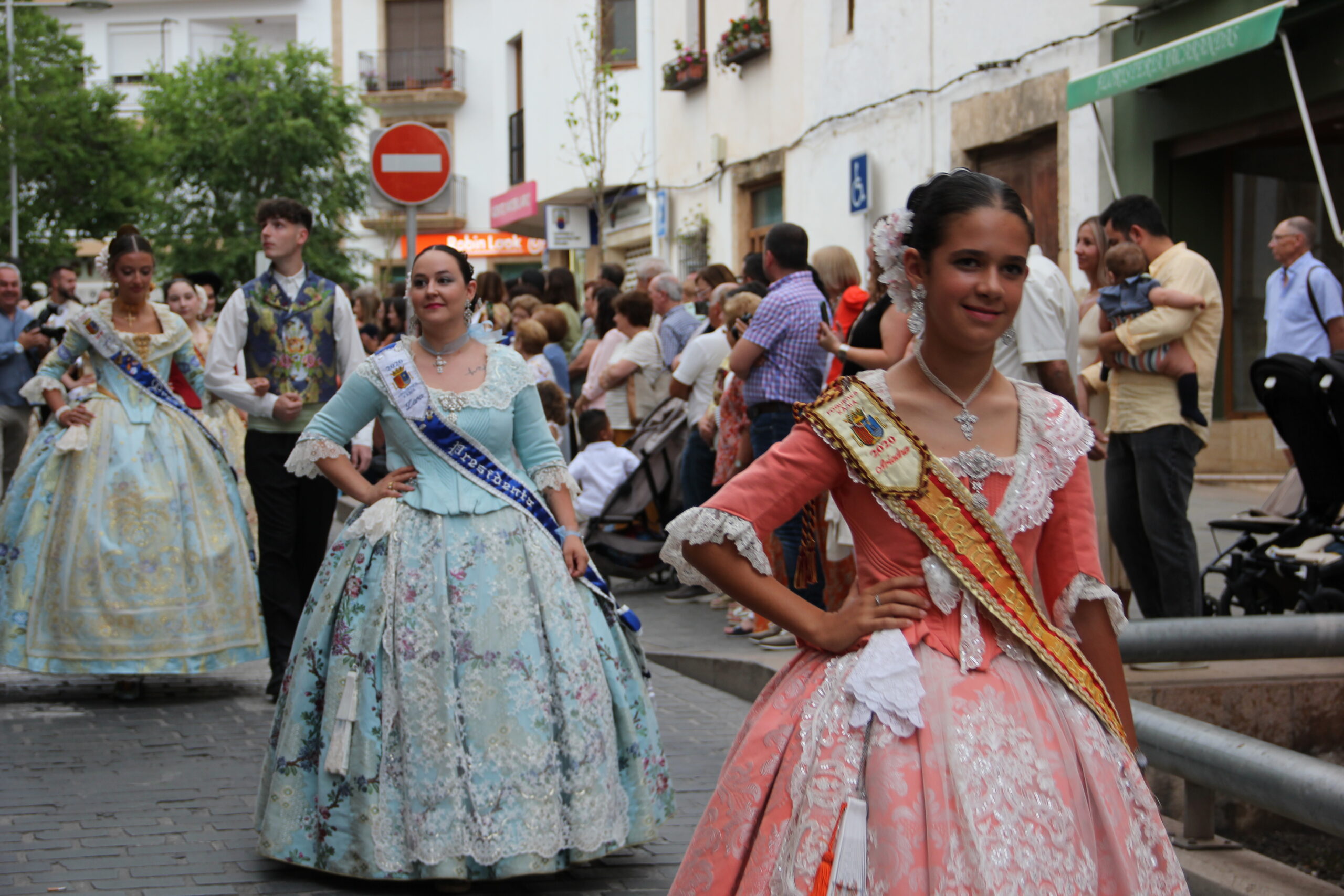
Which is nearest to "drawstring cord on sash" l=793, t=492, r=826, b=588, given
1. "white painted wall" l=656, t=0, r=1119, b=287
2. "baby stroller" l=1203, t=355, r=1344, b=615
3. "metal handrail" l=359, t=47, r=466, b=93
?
"baby stroller" l=1203, t=355, r=1344, b=615

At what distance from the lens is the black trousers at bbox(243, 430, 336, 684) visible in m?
6.99

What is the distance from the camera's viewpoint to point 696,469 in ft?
31.7

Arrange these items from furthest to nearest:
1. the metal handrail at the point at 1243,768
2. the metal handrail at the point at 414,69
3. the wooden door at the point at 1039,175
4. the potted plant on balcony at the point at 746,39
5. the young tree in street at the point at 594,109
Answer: the metal handrail at the point at 414,69, the young tree in street at the point at 594,109, the potted plant on balcony at the point at 746,39, the wooden door at the point at 1039,175, the metal handrail at the point at 1243,768

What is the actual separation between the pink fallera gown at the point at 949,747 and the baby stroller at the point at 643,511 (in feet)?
24.1

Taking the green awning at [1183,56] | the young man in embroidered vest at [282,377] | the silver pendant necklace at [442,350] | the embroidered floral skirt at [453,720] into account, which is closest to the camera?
the embroidered floral skirt at [453,720]

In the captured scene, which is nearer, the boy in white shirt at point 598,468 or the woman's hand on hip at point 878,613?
the woman's hand on hip at point 878,613

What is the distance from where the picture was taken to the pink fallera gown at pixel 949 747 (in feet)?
8.07

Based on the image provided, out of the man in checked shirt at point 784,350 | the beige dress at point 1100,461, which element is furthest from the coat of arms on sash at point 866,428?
the man in checked shirt at point 784,350

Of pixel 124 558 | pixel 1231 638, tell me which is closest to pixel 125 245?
pixel 124 558

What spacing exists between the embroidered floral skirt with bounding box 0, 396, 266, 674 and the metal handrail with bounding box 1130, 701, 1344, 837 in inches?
175

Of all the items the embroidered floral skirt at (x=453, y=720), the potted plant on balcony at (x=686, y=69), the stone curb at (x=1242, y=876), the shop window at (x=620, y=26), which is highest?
the shop window at (x=620, y=26)

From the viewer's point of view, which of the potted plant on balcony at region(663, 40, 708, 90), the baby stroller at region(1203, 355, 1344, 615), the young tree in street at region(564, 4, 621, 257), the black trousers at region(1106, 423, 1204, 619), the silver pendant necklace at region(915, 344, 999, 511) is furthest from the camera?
the potted plant on balcony at region(663, 40, 708, 90)

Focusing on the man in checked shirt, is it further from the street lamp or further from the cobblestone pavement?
the street lamp

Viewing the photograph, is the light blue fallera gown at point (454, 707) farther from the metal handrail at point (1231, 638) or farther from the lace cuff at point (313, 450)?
the metal handrail at point (1231, 638)
